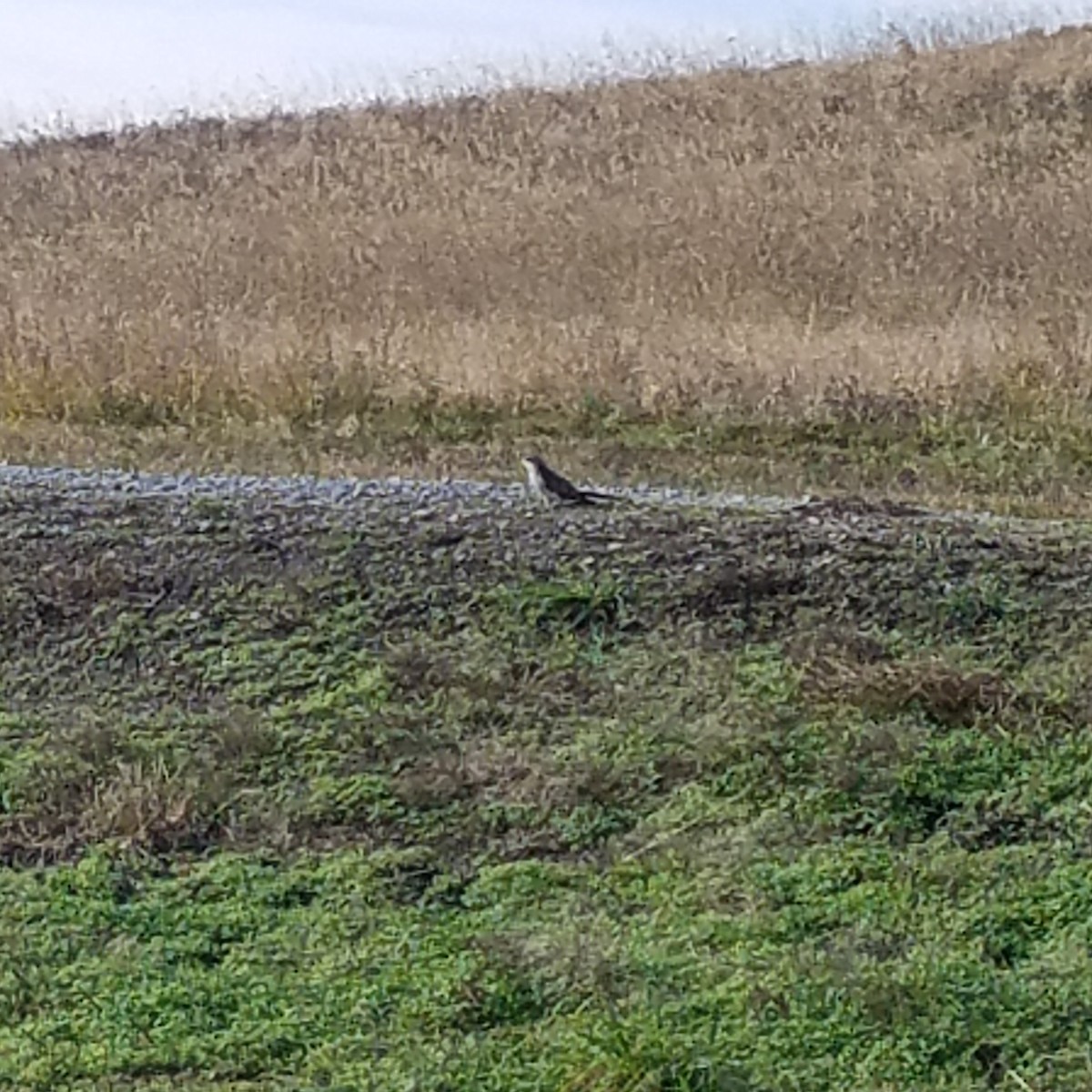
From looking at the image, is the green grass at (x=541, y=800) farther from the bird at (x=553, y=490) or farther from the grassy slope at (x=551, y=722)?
the bird at (x=553, y=490)

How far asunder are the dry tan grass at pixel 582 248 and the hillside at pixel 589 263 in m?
0.04

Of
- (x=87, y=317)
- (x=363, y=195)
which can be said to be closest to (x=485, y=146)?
(x=363, y=195)

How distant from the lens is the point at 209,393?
31.9ft

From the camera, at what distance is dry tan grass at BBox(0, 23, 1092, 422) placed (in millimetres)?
9766

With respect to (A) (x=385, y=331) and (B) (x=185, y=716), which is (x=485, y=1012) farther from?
(A) (x=385, y=331)

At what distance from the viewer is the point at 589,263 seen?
13.4 m

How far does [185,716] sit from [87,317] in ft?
22.8

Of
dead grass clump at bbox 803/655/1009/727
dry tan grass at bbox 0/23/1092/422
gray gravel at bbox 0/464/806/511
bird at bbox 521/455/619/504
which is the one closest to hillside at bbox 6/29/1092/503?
dry tan grass at bbox 0/23/1092/422

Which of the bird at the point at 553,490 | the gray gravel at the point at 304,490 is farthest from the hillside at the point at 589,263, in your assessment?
the bird at the point at 553,490

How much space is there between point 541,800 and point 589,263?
9589mm

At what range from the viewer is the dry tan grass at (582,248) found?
32.0 ft

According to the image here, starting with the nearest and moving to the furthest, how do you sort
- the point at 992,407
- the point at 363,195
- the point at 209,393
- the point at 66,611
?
the point at 66,611
the point at 992,407
the point at 209,393
the point at 363,195

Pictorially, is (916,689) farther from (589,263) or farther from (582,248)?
(582,248)

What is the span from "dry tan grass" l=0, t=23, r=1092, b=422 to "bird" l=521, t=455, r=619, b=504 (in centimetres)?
252
